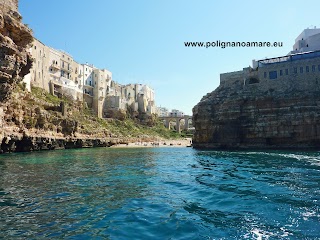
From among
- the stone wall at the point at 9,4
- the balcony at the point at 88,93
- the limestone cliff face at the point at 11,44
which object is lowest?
the limestone cliff face at the point at 11,44

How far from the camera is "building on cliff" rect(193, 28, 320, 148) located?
147 feet

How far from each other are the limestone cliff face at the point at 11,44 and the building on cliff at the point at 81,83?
30.1 m

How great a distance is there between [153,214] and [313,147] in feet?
143

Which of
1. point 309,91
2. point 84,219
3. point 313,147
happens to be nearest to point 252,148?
point 313,147

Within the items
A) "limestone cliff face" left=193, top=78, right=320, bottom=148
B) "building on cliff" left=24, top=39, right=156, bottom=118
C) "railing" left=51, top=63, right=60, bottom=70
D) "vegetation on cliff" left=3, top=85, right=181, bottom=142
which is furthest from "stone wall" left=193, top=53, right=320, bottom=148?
"railing" left=51, top=63, right=60, bottom=70

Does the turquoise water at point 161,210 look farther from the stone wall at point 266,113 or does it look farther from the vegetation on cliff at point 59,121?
the stone wall at point 266,113

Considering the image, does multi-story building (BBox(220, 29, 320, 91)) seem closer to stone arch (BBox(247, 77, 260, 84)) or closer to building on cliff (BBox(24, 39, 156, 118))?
stone arch (BBox(247, 77, 260, 84))

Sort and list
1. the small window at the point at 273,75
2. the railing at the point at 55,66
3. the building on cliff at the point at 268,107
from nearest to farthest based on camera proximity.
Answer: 1. the building on cliff at the point at 268,107
2. the small window at the point at 273,75
3. the railing at the point at 55,66

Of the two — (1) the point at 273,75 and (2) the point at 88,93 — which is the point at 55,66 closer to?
(2) the point at 88,93

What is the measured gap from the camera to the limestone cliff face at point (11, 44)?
3111cm

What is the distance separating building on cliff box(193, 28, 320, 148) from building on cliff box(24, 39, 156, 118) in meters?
44.8

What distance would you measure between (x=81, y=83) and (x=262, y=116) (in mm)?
63908

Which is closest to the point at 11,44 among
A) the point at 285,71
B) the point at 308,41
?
the point at 285,71

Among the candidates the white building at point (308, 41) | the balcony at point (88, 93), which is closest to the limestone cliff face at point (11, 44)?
the balcony at point (88, 93)
